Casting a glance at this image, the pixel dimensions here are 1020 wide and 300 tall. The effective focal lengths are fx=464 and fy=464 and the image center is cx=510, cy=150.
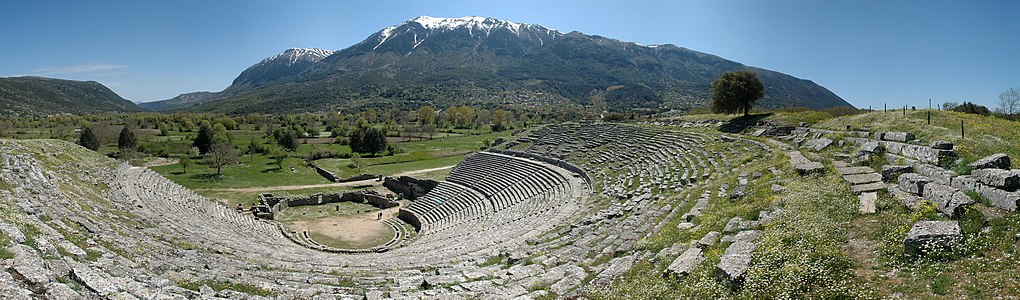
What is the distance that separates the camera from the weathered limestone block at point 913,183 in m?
10.8

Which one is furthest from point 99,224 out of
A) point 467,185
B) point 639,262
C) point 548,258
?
point 467,185

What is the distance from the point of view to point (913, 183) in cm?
1112

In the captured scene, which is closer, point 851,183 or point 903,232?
point 903,232

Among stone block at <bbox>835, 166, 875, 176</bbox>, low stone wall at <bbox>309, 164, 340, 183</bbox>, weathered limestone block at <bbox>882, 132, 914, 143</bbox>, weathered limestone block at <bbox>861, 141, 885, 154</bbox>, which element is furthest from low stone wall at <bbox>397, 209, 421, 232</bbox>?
weathered limestone block at <bbox>882, 132, 914, 143</bbox>

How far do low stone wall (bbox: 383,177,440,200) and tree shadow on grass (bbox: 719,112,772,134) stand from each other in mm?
25308

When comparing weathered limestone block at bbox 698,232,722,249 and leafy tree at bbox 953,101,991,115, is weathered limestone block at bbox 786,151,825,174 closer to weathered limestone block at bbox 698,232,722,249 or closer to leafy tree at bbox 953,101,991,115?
weathered limestone block at bbox 698,232,722,249

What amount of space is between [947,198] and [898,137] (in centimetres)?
1150

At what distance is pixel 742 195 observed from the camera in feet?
51.2

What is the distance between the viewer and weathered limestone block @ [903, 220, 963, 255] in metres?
7.73

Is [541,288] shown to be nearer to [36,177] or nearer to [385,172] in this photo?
[36,177]

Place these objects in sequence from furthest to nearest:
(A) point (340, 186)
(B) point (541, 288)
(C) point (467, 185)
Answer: (A) point (340, 186)
(C) point (467, 185)
(B) point (541, 288)

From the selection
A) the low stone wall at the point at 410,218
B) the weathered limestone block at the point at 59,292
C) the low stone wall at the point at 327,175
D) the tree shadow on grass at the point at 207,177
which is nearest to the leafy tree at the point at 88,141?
the tree shadow on grass at the point at 207,177

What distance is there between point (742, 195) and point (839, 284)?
862cm

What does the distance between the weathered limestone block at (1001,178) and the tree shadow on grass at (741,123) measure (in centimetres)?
2340
